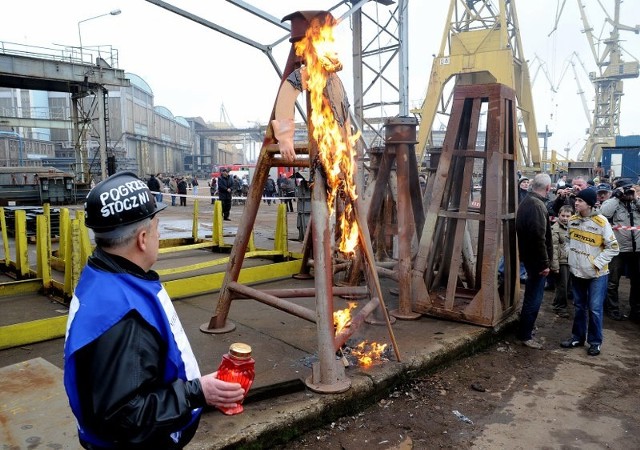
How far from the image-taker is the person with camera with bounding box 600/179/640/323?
6.64 m

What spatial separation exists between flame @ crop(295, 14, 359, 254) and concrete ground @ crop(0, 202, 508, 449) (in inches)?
59.4

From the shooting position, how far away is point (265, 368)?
4.10 meters

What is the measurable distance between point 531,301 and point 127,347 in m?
5.17

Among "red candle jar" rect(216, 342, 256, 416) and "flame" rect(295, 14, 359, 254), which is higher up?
"flame" rect(295, 14, 359, 254)

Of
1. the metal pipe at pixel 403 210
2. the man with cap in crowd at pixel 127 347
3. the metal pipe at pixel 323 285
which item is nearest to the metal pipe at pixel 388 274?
the metal pipe at pixel 403 210

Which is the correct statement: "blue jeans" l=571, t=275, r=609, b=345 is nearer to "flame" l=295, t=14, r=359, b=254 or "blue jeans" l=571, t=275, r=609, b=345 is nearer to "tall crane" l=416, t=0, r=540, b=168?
"flame" l=295, t=14, r=359, b=254

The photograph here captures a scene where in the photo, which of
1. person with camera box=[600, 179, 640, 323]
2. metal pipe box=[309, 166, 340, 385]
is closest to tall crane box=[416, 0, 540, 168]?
person with camera box=[600, 179, 640, 323]

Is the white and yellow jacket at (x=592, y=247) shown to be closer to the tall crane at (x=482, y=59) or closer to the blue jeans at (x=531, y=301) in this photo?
the blue jeans at (x=531, y=301)

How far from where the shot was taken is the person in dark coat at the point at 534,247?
17.6 feet

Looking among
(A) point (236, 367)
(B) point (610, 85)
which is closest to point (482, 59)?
(A) point (236, 367)

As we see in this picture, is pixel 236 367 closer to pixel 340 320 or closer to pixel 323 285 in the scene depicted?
pixel 323 285

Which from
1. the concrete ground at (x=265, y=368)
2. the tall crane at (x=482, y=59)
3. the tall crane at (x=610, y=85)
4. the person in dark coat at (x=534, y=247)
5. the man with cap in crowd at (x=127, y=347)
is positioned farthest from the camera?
the tall crane at (x=610, y=85)

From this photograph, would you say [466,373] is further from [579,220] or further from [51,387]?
[51,387]

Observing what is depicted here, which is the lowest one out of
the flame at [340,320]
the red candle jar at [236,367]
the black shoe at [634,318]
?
the black shoe at [634,318]
